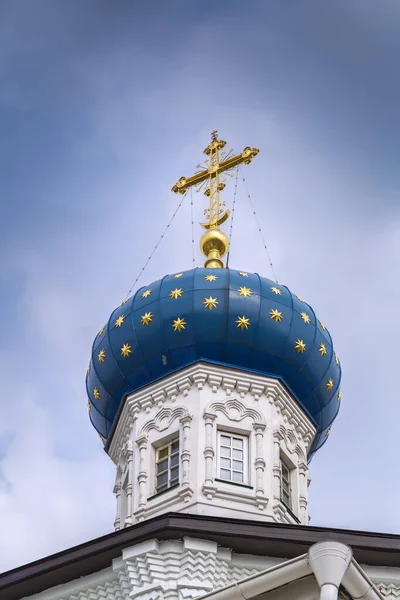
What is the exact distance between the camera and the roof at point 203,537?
14.8 meters

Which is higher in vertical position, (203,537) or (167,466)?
(167,466)

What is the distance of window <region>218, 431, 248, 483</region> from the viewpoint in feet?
57.7

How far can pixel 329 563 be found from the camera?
10273mm

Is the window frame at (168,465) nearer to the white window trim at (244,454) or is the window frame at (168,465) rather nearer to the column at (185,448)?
the column at (185,448)

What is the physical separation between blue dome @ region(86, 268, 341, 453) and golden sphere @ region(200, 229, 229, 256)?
5.50 ft

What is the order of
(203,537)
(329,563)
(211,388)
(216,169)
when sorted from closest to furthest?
(329,563)
(203,537)
(211,388)
(216,169)

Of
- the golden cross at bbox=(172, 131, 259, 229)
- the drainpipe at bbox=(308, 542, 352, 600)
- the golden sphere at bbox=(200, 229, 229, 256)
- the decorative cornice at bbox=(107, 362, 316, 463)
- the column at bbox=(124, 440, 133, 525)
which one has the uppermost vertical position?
the golden cross at bbox=(172, 131, 259, 229)

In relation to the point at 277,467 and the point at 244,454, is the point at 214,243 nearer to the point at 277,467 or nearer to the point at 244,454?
the point at 244,454

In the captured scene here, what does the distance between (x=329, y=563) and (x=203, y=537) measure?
489cm

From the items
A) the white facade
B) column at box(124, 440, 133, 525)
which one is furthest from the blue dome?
column at box(124, 440, 133, 525)

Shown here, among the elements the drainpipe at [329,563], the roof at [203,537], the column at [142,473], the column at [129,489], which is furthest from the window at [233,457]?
the drainpipe at [329,563]

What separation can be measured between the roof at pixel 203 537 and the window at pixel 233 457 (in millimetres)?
2481

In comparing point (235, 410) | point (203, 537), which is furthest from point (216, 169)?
point (203, 537)

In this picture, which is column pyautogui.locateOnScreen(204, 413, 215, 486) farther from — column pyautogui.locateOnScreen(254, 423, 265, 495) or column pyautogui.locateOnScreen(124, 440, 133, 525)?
column pyautogui.locateOnScreen(124, 440, 133, 525)
